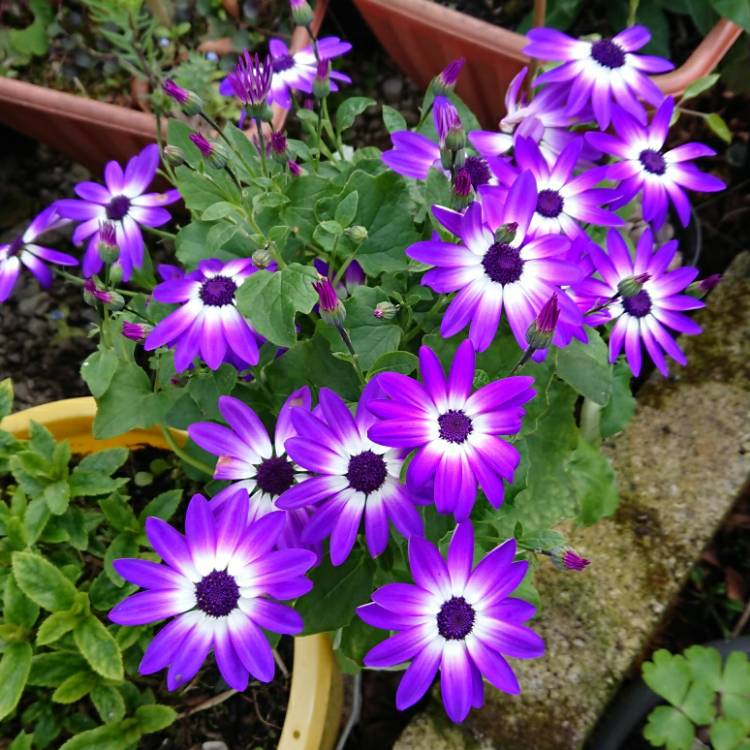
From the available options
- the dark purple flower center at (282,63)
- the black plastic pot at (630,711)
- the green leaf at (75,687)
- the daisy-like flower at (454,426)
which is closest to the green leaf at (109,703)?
the green leaf at (75,687)

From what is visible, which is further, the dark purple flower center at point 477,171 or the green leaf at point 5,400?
the green leaf at point 5,400

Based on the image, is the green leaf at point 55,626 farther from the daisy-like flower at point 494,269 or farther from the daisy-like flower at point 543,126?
the daisy-like flower at point 543,126

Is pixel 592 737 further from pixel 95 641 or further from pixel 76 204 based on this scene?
pixel 76 204

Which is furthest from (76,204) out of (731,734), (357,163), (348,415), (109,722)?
(731,734)

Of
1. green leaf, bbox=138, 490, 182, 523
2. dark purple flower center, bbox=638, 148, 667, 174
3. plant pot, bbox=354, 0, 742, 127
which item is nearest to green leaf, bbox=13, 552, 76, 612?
green leaf, bbox=138, 490, 182, 523

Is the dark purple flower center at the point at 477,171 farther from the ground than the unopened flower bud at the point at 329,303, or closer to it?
farther from the ground

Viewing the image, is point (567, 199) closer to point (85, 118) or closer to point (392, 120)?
point (392, 120)
